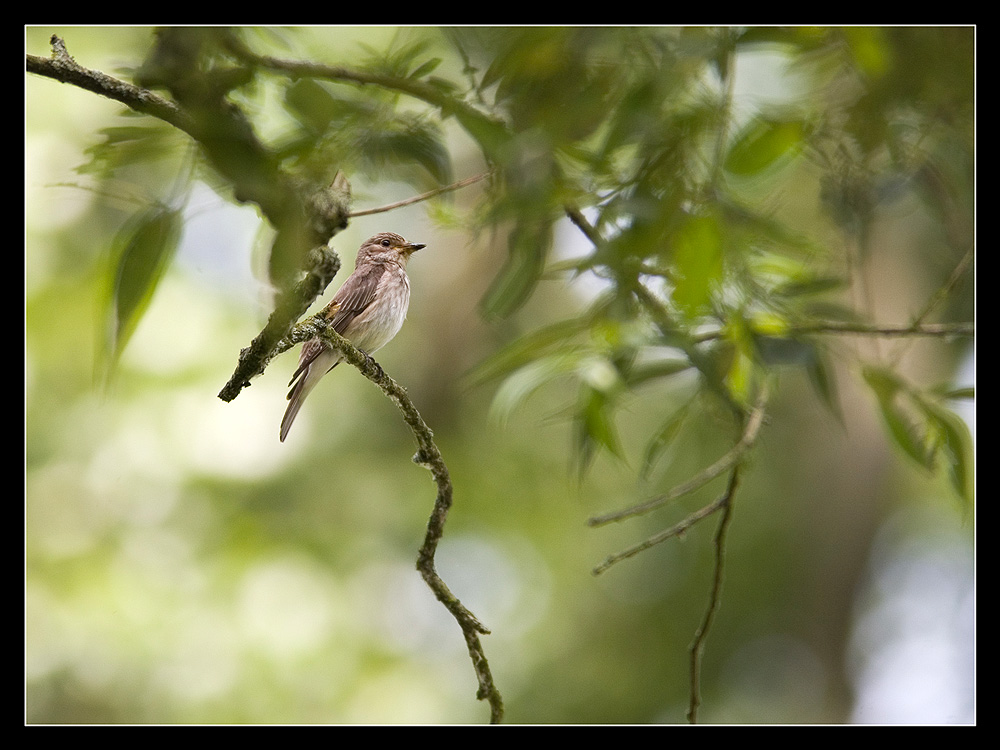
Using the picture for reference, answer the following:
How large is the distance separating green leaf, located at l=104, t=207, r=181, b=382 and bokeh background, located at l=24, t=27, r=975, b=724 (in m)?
0.05

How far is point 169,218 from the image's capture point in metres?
0.75

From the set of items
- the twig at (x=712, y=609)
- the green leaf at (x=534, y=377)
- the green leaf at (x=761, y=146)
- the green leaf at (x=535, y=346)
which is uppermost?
the green leaf at (x=761, y=146)

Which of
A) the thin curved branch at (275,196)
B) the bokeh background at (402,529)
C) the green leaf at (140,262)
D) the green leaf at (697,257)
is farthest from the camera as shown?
the bokeh background at (402,529)

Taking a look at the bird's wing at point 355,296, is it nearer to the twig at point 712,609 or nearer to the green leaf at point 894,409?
the twig at point 712,609

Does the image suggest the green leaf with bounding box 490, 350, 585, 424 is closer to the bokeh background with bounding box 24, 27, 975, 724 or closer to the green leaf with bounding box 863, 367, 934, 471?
the bokeh background with bounding box 24, 27, 975, 724

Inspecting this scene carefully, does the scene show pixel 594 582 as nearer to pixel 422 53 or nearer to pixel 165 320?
pixel 165 320

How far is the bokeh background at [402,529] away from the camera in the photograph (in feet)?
4.54

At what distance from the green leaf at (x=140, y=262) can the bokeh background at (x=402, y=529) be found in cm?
5

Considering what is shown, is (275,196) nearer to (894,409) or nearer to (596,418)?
(596,418)

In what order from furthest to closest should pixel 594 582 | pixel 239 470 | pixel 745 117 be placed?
pixel 594 582 < pixel 239 470 < pixel 745 117

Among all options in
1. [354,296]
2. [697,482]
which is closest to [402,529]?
[354,296]

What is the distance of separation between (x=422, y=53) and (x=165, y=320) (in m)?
1.23

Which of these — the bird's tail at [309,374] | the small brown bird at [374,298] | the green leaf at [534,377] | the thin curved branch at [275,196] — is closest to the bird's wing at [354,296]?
the small brown bird at [374,298]
